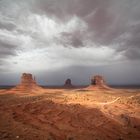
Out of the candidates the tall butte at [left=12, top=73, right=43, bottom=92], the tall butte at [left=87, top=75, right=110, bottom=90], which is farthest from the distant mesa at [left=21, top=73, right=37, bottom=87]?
the tall butte at [left=87, top=75, right=110, bottom=90]

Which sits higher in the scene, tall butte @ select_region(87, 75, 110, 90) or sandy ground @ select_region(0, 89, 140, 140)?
tall butte @ select_region(87, 75, 110, 90)

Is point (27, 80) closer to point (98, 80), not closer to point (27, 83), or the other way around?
point (27, 83)

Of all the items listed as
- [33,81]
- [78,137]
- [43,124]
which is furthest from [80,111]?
A: [33,81]

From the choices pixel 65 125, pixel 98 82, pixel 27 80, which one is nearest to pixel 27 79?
pixel 27 80

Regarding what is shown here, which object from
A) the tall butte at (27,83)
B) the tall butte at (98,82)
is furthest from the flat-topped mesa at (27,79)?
the tall butte at (98,82)

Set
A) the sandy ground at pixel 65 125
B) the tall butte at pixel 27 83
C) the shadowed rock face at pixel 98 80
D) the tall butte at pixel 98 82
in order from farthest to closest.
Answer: the shadowed rock face at pixel 98 80
the tall butte at pixel 98 82
the tall butte at pixel 27 83
the sandy ground at pixel 65 125

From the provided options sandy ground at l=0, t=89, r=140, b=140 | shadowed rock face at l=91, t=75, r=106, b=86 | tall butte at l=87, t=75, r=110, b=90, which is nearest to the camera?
sandy ground at l=0, t=89, r=140, b=140

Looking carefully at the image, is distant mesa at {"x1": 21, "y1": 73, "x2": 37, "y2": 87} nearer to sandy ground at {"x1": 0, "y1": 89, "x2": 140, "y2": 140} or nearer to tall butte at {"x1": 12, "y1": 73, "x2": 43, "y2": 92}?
tall butte at {"x1": 12, "y1": 73, "x2": 43, "y2": 92}

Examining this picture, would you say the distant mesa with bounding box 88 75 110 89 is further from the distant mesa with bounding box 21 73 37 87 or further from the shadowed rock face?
the distant mesa with bounding box 21 73 37 87

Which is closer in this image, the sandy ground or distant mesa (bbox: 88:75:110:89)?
the sandy ground

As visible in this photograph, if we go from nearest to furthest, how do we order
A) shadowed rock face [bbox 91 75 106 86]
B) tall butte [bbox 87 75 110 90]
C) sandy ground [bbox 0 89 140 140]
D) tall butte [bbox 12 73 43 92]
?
sandy ground [bbox 0 89 140 140] < tall butte [bbox 12 73 43 92] < tall butte [bbox 87 75 110 90] < shadowed rock face [bbox 91 75 106 86]

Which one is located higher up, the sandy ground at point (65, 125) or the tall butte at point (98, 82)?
the tall butte at point (98, 82)

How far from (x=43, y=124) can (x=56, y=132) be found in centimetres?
193

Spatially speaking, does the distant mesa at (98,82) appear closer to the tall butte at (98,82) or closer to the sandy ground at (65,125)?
the tall butte at (98,82)
